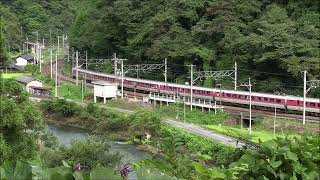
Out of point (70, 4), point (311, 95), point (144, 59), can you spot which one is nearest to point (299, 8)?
point (311, 95)

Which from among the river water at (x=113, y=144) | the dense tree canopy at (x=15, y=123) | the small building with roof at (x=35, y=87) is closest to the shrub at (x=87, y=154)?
the dense tree canopy at (x=15, y=123)

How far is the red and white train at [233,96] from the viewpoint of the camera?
2622 cm

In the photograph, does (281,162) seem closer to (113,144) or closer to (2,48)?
→ (2,48)

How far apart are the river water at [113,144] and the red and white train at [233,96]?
706 centimetres

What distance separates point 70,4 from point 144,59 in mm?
33459

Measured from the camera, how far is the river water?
882 inches

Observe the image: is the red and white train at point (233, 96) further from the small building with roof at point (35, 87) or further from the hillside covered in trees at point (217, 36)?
the small building with roof at point (35, 87)

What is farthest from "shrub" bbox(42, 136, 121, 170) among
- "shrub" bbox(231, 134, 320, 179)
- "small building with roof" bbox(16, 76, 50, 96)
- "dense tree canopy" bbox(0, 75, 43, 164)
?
"small building with roof" bbox(16, 76, 50, 96)

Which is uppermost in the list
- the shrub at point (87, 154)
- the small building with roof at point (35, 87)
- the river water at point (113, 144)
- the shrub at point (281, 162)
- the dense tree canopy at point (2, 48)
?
the dense tree canopy at point (2, 48)

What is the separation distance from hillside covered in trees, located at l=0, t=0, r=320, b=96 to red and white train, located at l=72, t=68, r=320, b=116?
215 cm

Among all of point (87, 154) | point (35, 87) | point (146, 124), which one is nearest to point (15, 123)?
point (87, 154)

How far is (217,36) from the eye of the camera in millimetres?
35125

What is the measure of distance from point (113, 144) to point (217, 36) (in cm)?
1346

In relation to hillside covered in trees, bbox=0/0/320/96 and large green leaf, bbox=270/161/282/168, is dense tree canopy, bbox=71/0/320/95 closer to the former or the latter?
hillside covered in trees, bbox=0/0/320/96
